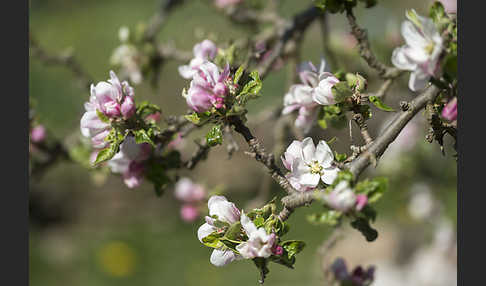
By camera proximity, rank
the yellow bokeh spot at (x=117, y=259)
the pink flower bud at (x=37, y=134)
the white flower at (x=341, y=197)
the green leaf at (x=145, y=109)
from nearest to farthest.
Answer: the white flower at (x=341, y=197), the green leaf at (x=145, y=109), the pink flower bud at (x=37, y=134), the yellow bokeh spot at (x=117, y=259)

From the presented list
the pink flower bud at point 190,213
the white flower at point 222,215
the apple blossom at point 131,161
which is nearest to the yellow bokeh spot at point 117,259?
the pink flower bud at point 190,213

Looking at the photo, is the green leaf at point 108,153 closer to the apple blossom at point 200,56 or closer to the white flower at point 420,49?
the apple blossom at point 200,56

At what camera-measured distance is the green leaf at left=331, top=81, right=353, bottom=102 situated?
2.73ft

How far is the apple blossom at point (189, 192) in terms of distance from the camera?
148 cm

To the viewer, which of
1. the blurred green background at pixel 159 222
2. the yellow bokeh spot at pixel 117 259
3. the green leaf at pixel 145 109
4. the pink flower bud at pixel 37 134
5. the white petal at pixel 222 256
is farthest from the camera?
the yellow bokeh spot at pixel 117 259

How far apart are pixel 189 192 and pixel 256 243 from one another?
0.77 meters

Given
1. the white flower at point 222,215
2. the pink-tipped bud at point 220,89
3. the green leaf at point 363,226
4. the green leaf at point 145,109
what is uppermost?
the green leaf at point 145,109

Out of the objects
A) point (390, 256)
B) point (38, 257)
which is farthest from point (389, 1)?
point (38, 257)

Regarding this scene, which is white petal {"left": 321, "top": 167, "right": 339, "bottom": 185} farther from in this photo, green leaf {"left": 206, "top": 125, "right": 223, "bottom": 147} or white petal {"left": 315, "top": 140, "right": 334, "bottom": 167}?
green leaf {"left": 206, "top": 125, "right": 223, "bottom": 147}

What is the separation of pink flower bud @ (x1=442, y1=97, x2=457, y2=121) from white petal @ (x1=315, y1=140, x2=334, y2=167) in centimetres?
19

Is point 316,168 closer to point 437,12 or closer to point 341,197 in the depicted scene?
point 341,197

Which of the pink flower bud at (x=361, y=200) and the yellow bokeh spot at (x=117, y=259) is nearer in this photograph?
the pink flower bud at (x=361, y=200)

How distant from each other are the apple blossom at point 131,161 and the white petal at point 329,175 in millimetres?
389

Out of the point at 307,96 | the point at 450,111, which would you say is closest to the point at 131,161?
the point at 307,96
